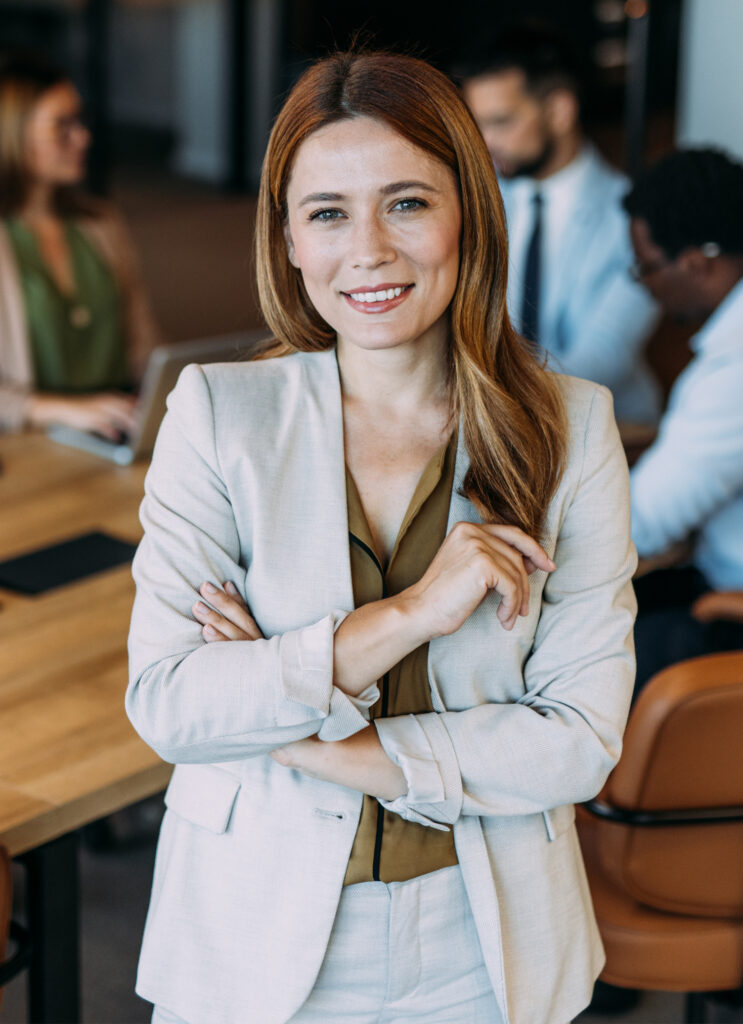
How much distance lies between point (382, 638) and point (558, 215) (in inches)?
106

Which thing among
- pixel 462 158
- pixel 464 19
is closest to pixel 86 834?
pixel 462 158

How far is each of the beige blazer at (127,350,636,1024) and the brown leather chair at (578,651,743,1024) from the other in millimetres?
283

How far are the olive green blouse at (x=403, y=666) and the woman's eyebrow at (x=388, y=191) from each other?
307 mm

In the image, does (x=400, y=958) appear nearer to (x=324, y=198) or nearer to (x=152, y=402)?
(x=324, y=198)

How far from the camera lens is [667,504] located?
2609 mm

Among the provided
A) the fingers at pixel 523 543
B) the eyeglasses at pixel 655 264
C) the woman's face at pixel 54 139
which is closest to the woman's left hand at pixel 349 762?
the fingers at pixel 523 543

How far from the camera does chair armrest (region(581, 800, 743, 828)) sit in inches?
69.3

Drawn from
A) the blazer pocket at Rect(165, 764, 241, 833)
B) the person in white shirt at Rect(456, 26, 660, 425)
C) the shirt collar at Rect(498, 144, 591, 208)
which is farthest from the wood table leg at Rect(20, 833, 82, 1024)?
the shirt collar at Rect(498, 144, 591, 208)

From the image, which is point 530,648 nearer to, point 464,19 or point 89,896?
point 89,896

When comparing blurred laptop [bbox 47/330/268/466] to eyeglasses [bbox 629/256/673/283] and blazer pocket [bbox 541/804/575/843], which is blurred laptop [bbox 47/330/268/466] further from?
blazer pocket [bbox 541/804/575/843]

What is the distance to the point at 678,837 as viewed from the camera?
182cm

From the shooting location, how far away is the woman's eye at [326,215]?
4.70ft

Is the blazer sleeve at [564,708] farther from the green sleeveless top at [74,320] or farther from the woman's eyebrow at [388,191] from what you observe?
the green sleeveless top at [74,320]

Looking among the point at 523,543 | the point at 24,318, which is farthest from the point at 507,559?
the point at 24,318
